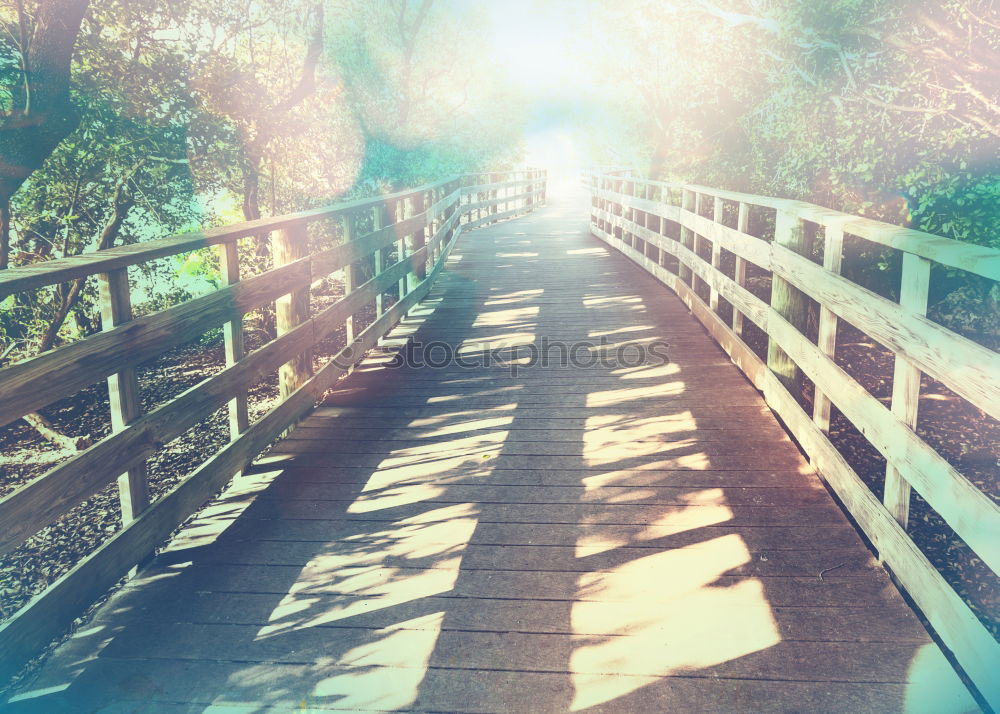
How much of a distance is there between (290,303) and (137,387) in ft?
6.02

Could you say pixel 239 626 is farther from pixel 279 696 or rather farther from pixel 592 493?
pixel 592 493

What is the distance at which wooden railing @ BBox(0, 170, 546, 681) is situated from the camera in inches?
98.3

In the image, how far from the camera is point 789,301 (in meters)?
5.05

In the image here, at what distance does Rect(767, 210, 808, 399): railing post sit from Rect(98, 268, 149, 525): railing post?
3409 mm

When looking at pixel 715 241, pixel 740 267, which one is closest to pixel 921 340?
pixel 740 267

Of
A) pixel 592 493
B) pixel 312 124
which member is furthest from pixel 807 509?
pixel 312 124

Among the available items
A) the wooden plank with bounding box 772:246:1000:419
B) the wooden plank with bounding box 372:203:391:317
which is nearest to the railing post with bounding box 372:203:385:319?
the wooden plank with bounding box 372:203:391:317

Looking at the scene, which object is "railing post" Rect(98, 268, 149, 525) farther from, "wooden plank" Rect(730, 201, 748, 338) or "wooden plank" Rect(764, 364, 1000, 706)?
"wooden plank" Rect(730, 201, 748, 338)

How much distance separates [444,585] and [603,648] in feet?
2.22

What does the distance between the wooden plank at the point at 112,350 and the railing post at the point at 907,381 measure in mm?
2578

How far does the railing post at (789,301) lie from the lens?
16.4ft

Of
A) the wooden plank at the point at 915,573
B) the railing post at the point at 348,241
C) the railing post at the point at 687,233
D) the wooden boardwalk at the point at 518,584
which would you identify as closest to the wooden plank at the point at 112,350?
the wooden boardwalk at the point at 518,584

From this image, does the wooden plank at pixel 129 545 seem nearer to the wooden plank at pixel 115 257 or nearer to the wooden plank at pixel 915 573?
the wooden plank at pixel 115 257

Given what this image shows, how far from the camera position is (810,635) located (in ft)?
9.29
